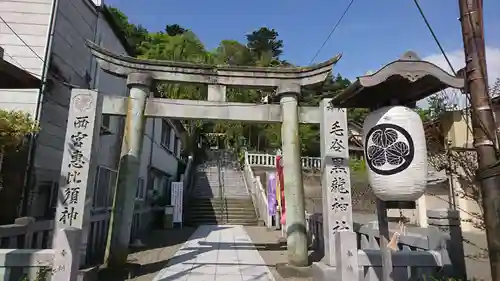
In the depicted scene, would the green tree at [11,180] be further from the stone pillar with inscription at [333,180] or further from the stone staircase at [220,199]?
the stone staircase at [220,199]

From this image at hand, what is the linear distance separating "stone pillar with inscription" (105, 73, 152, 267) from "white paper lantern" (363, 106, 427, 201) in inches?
221

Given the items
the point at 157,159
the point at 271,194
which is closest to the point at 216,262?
the point at 271,194

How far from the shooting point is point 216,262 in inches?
352

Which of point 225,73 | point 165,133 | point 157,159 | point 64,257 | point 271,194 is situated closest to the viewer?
point 64,257

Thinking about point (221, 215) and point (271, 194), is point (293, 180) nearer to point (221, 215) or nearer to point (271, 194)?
point (271, 194)

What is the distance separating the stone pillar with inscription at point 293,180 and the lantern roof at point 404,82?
12.6ft

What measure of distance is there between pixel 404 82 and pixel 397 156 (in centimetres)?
94

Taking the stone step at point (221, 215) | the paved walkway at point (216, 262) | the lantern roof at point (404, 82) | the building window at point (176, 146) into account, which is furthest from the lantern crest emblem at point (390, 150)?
the building window at point (176, 146)

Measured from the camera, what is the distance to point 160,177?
19.4m

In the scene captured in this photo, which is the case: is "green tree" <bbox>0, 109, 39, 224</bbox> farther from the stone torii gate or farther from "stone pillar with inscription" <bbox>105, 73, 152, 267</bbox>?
"stone pillar with inscription" <bbox>105, 73, 152, 267</bbox>

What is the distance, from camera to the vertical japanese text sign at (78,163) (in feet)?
22.6

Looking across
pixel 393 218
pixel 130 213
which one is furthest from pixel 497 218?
pixel 393 218

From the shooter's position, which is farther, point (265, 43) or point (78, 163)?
point (265, 43)

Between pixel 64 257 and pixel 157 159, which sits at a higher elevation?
pixel 157 159
